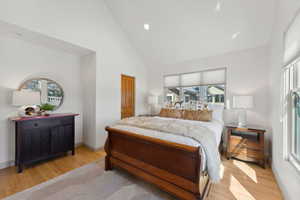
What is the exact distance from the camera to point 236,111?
3199 mm

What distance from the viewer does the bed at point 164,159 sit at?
146 centimetres

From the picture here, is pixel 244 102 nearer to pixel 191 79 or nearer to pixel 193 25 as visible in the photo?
pixel 191 79

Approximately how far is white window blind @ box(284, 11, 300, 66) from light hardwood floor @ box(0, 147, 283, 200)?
5.98ft

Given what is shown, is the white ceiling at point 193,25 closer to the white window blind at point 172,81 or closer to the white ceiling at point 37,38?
the white window blind at point 172,81

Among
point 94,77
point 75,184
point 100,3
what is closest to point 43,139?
point 75,184

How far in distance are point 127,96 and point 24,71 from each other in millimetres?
2529

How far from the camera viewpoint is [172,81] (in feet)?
14.4

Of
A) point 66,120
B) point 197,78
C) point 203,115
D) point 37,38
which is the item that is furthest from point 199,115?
point 37,38

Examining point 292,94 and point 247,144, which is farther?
point 247,144

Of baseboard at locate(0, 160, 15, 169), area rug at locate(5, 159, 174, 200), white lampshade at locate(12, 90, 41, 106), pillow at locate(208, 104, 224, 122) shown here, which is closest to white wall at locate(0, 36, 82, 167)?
baseboard at locate(0, 160, 15, 169)

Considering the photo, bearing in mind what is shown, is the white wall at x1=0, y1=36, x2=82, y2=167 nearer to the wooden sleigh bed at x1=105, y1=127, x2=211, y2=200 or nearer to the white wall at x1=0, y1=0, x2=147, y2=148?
the white wall at x1=0, y1=0, x2=147, y2=148

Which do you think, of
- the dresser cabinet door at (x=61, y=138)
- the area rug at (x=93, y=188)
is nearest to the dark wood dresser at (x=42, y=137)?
the dresser cabinet door at (x=61, y=138)

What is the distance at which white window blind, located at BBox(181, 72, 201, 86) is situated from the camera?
386 centimetres

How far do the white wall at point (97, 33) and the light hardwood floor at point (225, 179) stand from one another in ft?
2.96
